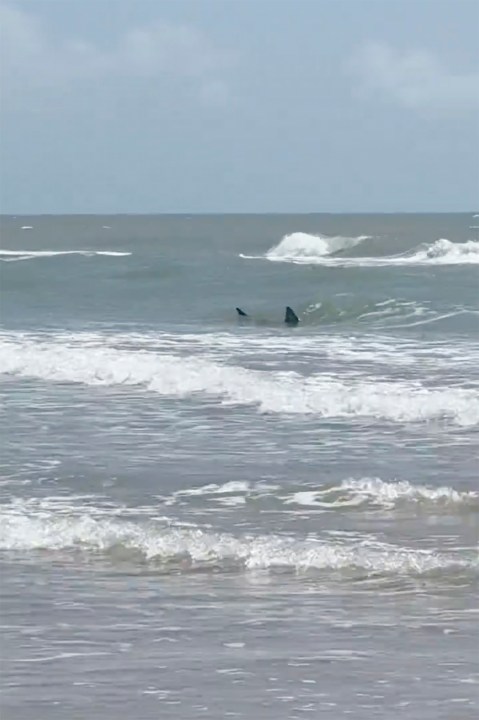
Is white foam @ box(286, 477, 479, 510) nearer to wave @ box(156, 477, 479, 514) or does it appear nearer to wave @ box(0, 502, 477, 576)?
wave @ box(156, 477, 479, 514)

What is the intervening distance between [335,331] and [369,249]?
2965 centimetres

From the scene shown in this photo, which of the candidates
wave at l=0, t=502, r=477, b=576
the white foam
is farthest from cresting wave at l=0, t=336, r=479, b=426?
wave at l=0, t=502, r=477, b=576

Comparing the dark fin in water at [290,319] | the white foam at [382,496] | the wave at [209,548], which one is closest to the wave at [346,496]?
the white foam at [382,496]

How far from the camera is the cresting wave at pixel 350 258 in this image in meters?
43.5

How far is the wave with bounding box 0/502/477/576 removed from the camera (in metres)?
6.61

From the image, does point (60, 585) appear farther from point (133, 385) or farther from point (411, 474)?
point (133, 385)

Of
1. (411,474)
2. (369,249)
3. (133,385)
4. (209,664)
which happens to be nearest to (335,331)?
(133,385)

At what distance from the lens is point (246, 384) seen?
44.1 ft

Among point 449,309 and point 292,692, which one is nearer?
point 292,692

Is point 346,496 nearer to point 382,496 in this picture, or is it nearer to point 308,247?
point 382,496

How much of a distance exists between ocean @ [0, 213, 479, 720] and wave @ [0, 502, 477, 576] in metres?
0.02

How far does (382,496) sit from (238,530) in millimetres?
1255

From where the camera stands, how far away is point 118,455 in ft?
32.0

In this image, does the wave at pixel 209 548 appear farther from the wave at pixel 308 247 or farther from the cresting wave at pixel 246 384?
the wave at pixel 308 247
